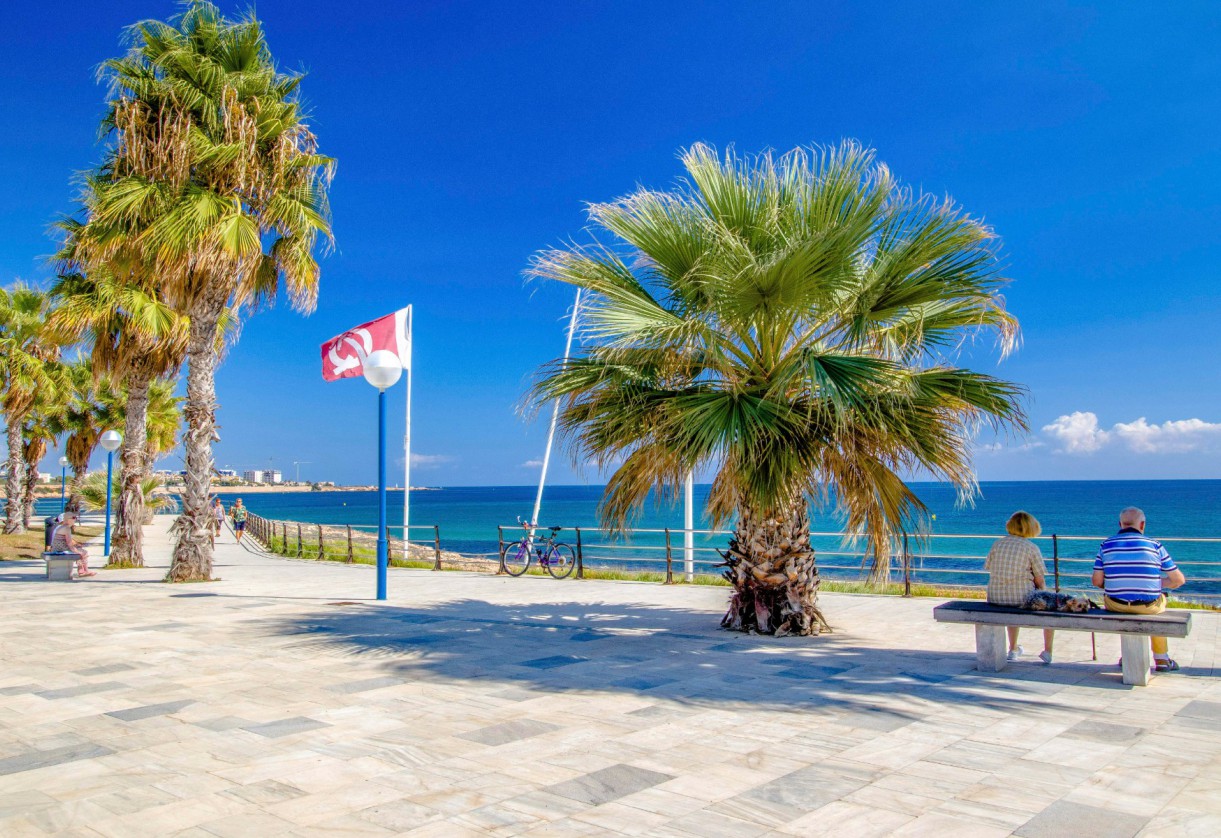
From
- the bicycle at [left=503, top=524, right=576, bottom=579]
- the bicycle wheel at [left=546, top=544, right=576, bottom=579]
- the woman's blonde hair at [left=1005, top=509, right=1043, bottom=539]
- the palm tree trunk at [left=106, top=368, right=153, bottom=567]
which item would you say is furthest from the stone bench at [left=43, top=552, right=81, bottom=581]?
the woman's blonde hair at [left=1005, top=509, right=1043, bottom=539]

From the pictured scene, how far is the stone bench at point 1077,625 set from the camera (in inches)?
236

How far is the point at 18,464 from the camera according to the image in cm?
2647

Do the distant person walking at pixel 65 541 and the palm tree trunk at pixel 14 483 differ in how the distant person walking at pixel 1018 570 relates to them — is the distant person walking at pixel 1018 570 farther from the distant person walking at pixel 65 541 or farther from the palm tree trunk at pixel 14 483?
the palm tree trunk at pixel 14 483

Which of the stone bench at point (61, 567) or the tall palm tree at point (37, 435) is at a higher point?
the tall palm tree at point (37, 435)

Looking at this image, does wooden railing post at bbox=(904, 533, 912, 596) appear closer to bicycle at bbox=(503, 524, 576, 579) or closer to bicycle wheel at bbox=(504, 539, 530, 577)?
bicycle at bbox=(503, 524, 576, 579)

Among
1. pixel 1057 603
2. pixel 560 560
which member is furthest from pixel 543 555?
pixel 1057 603

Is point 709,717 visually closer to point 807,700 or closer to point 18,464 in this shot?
point 807,700

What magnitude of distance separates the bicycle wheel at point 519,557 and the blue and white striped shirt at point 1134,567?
38.8 feet

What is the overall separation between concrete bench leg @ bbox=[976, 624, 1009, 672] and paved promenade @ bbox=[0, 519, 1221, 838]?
0.13 meters

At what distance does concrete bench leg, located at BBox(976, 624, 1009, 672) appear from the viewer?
668cm

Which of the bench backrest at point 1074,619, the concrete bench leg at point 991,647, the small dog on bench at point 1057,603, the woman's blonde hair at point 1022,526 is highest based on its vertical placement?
the woman's blonde hair at point 1022,526

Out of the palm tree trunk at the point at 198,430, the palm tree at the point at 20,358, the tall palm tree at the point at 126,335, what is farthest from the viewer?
the palm tree at the point at 20,358

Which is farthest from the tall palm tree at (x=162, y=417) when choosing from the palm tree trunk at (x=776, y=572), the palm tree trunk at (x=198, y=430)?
the palm tree trunk at (x=776, y=572)

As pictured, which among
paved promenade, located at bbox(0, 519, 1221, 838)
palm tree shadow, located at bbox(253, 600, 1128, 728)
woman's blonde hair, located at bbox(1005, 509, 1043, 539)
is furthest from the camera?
woman's blonde hair, located at bbox(1005, 509, 1043, 539)
